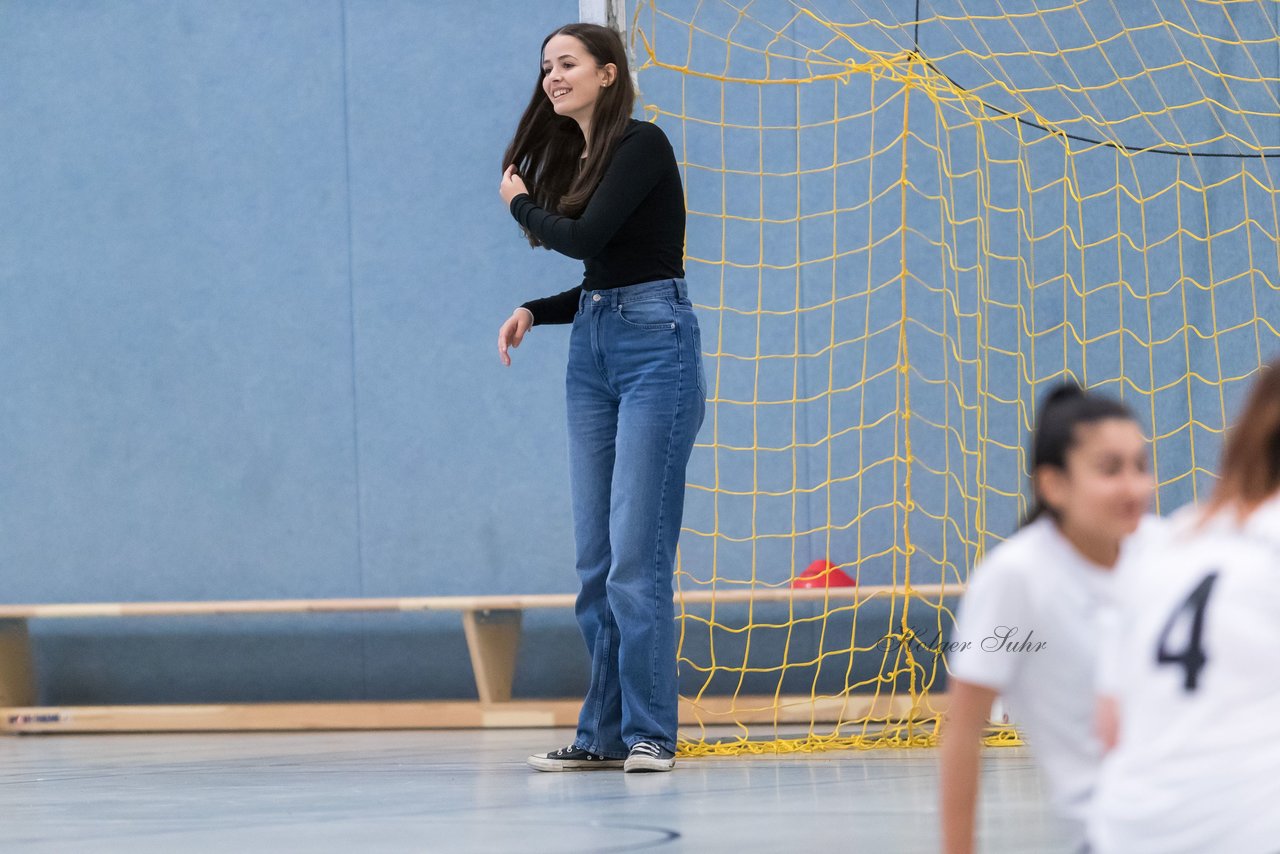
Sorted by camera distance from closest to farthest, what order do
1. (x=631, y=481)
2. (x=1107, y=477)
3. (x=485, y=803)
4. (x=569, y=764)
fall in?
(x=1107, y=477) < (x=485, y=803) < (x=631, y=481) < (x=569, y=764)

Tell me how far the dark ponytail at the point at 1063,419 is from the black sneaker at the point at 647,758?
163 cm

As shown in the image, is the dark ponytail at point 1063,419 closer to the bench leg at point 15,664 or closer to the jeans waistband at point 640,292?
the jeans waistband at point 640,292

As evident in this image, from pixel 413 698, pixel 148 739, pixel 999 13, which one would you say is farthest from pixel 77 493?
pixel 999 13

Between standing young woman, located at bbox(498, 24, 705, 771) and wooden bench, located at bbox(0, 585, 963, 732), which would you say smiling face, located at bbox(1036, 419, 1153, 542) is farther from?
wooden bench, located at bbox(0, 585, 963, 732)

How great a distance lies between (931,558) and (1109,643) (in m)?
3.34

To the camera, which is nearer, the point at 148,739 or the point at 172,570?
the point at 148,739

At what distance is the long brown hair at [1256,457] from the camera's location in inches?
45.0

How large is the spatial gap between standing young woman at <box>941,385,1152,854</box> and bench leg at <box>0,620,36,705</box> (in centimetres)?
426

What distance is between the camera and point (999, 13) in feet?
15.3

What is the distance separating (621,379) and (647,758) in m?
0.72

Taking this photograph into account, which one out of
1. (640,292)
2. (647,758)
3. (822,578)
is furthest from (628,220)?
(822,578)

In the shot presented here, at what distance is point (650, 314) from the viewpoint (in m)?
2.85

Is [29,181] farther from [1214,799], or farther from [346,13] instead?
[1214,799]

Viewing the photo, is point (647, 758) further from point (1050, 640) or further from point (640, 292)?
point (1050, 640)
